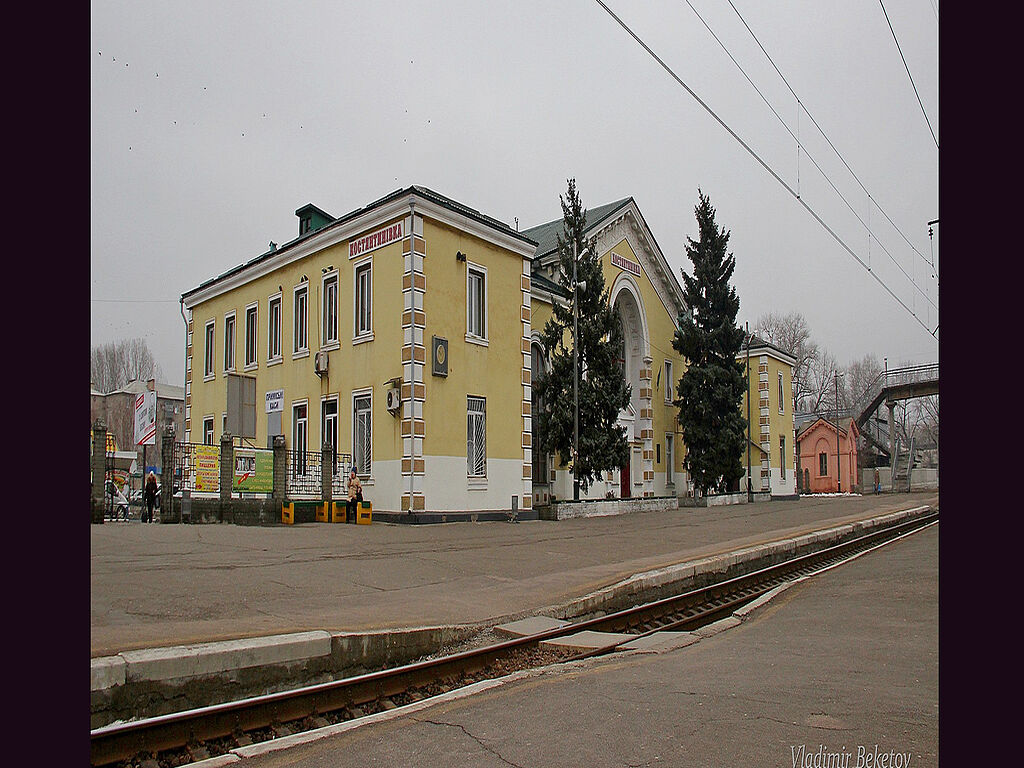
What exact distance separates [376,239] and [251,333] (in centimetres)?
809

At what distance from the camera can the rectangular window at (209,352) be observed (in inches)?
1211

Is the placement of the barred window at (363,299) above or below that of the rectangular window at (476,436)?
above

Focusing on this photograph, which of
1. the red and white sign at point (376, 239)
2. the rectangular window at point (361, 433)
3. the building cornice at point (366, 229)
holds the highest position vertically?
the building cornice at point (366, 229)

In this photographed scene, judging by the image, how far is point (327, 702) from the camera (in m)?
6.52

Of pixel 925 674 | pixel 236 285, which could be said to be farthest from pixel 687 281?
pixel 925 674

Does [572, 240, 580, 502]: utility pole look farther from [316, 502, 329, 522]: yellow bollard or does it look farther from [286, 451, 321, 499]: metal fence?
[316, 502, 329, 522]: yellow bollard

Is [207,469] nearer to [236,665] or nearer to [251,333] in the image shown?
[251,333]

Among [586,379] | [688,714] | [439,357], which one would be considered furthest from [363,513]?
[688,714]

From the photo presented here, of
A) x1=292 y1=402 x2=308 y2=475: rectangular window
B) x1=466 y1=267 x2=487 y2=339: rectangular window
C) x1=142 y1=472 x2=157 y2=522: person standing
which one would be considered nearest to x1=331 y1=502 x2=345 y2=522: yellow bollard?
x1=292 y1=402 x2=308 y2=475: rectangular window

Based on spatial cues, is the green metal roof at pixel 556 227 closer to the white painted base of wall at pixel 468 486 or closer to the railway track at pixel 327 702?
the white painted base of wall at pixel 468 486

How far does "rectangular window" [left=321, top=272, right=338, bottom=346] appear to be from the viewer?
79.4 feet

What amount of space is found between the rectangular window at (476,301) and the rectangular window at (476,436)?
1975 mm

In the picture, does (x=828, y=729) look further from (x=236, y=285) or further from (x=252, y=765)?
(x=236, y=285)

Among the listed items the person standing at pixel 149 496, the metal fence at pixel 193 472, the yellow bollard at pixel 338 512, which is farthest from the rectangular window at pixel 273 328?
the yellow bollard at pixel 338 512
